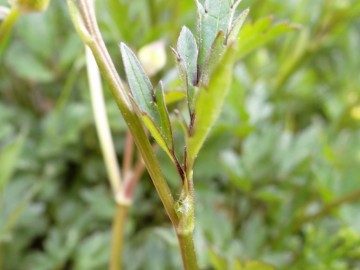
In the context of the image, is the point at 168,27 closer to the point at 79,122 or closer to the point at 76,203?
the point at 79,122

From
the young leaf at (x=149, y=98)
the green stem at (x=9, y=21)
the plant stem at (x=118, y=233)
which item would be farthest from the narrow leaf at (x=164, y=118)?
the plant stem at (x=118, y=233)

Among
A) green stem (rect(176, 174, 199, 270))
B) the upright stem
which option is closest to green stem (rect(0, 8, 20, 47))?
the upright stem

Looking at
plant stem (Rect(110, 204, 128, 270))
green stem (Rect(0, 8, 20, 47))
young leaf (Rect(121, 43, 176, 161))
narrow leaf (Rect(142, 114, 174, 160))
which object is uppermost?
green stem (Rect(0, 8, 20, 47))

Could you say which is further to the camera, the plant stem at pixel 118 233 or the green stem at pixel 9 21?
the plant stem at pixel 118 233

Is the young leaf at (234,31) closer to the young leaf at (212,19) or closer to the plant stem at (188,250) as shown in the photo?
the young leaf at (212,19)

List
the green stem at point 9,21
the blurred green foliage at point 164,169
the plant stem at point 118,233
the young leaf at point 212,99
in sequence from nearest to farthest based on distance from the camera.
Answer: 1. the young leaf at point 212,99
2. the green stem at point 9,21
3. the plant stem at point 118,233
4. the blurred green foliage at point 164,169

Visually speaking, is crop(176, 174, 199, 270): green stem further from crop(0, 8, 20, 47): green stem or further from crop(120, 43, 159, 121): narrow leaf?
crop(0, 8, 20, 47): green stem

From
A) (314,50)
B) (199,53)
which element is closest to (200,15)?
(199,53)
